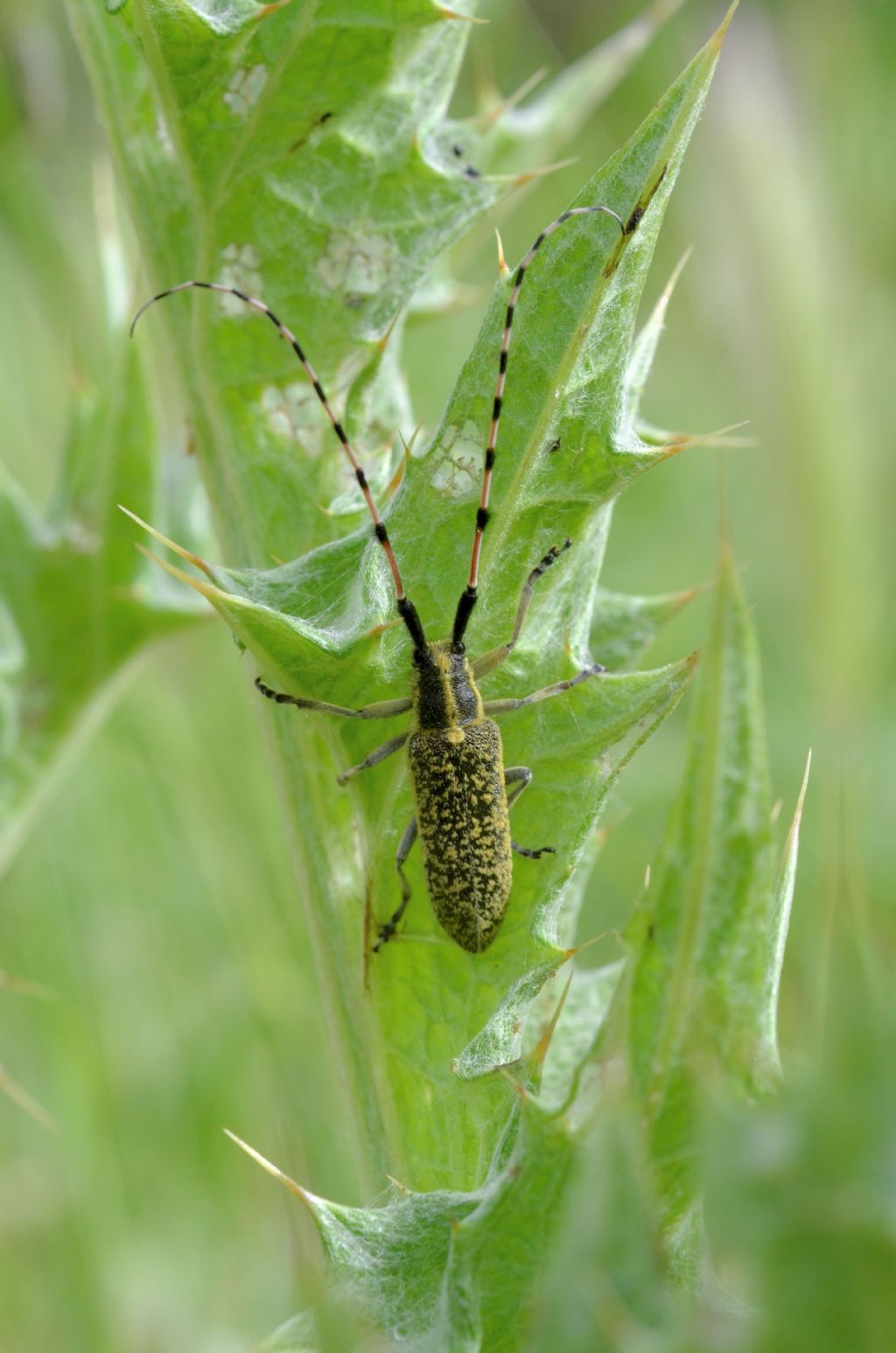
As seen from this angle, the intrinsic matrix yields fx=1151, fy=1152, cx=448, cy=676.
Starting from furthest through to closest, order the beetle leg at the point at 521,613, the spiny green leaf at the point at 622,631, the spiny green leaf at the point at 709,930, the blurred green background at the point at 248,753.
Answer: the blurred green background at the point at 248,753
the spiny green leaf at the point at 622,631
the beetle leg at the point at 521,613
the spiny green leaf at the point at 709,930

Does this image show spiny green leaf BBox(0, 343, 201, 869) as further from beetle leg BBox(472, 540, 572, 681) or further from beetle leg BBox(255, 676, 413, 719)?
beetle leg BBox(472, 540, 572, 681)

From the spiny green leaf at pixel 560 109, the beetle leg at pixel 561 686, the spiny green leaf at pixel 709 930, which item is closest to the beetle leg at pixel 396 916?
the beetle leg at pixel 561 686

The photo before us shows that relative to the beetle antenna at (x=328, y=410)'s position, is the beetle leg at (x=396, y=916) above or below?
below

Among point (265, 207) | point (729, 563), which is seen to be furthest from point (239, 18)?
point (729, 563)

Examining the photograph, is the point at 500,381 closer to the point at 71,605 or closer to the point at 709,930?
the point at 709,930

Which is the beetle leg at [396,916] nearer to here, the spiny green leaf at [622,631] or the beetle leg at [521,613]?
the beetle leg at [521,613]

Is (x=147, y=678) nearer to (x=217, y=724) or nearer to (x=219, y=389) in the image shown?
(x=217, y=724)
